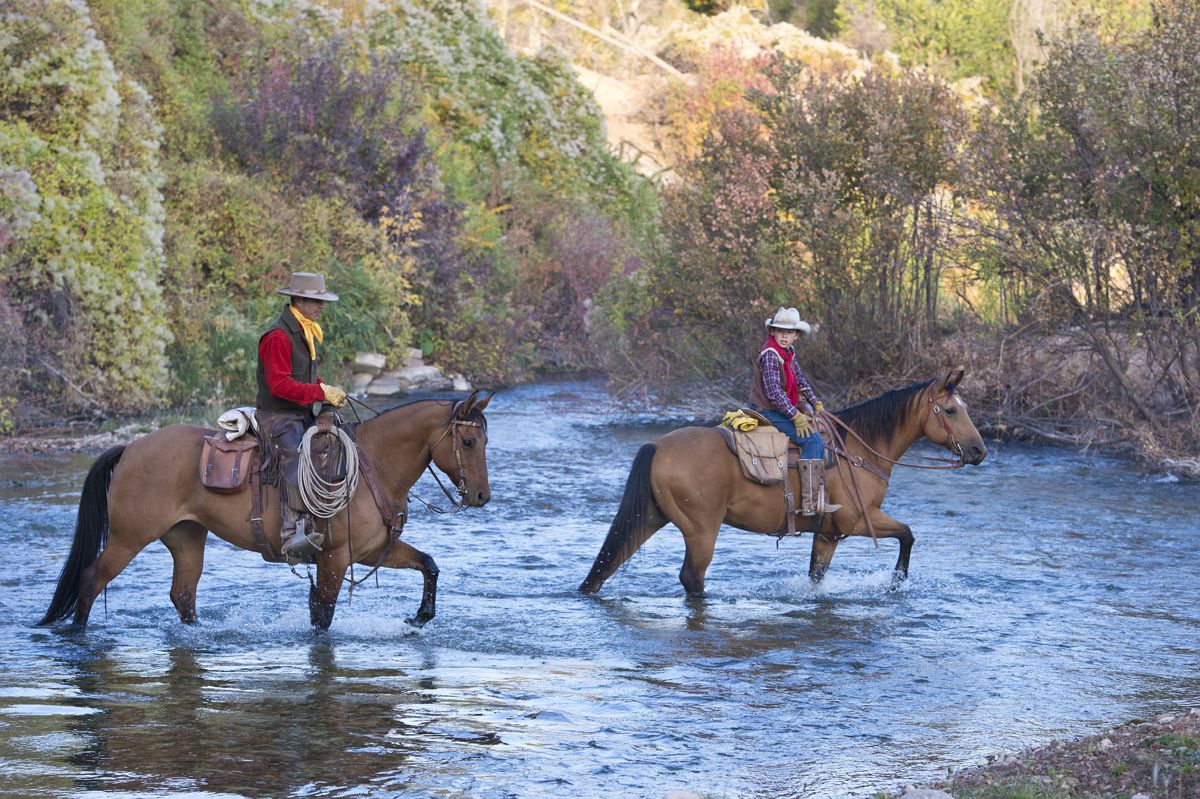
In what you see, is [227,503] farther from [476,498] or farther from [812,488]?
[812,488]

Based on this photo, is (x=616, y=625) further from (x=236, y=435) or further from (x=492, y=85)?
(x=492, y=85)

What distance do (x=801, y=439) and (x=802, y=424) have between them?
0.16 meters

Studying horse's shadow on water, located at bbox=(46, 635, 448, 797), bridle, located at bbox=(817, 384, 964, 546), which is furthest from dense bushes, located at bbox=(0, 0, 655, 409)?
bridle, located at bbox=(817, 384, 964, 546)

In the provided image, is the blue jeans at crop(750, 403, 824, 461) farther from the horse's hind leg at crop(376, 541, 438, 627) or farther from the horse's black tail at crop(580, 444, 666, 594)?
the horse's hind leg at crop(376, 541, 438, 627)

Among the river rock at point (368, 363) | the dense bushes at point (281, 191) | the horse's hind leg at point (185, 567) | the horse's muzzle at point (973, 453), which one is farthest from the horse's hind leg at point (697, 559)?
the river rock at point (368, 363)

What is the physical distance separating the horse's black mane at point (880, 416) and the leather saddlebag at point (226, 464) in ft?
15.3

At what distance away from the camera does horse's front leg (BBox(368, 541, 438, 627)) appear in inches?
353

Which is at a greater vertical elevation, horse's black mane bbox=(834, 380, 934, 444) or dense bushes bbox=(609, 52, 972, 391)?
dense bushes bbox=(609, 52, 972, 391)

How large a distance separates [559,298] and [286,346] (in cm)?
2419

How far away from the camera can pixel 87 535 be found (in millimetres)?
8828

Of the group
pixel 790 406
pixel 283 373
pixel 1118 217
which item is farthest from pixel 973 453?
pixel 1118 217

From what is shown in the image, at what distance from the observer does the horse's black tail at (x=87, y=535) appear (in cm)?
877

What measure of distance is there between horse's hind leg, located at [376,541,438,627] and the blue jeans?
2.93 meters

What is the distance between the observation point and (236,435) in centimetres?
866
